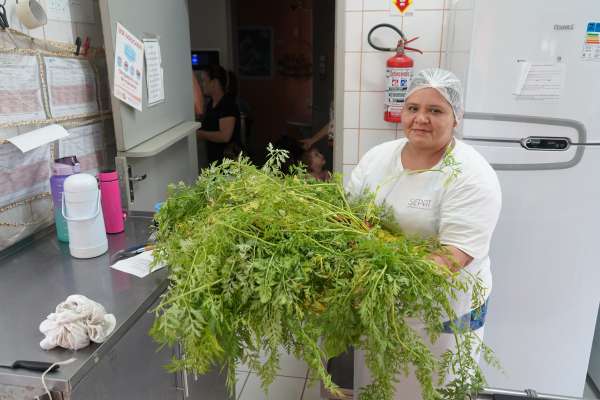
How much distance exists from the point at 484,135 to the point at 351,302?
116cm

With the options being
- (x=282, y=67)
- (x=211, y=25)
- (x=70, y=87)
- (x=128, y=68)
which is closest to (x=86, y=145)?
(x=70, y=87)

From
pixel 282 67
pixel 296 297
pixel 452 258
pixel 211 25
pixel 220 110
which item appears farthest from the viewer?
pixel 282 67

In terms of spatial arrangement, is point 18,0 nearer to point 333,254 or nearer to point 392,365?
point 333,254

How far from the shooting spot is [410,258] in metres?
0.99

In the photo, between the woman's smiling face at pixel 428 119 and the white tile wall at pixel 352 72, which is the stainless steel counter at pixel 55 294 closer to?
the woman's smiling face at pixel 428 119

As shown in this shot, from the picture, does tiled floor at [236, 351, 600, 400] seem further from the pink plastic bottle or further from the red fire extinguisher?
the red fire extinguisher

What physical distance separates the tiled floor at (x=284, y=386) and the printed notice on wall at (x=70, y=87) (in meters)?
1.35

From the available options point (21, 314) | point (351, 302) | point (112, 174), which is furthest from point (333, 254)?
point (112, 174)

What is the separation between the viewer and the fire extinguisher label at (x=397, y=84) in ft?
7.17

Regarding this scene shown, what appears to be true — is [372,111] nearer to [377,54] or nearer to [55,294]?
[377,54]

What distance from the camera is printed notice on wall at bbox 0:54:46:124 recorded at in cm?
151

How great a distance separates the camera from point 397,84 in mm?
2203

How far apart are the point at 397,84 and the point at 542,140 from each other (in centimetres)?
70

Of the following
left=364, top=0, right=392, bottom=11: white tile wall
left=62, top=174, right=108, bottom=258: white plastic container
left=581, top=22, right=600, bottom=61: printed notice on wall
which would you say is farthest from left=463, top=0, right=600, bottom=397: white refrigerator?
left=62, top=174, right=108, bottom=258: white plastic container
